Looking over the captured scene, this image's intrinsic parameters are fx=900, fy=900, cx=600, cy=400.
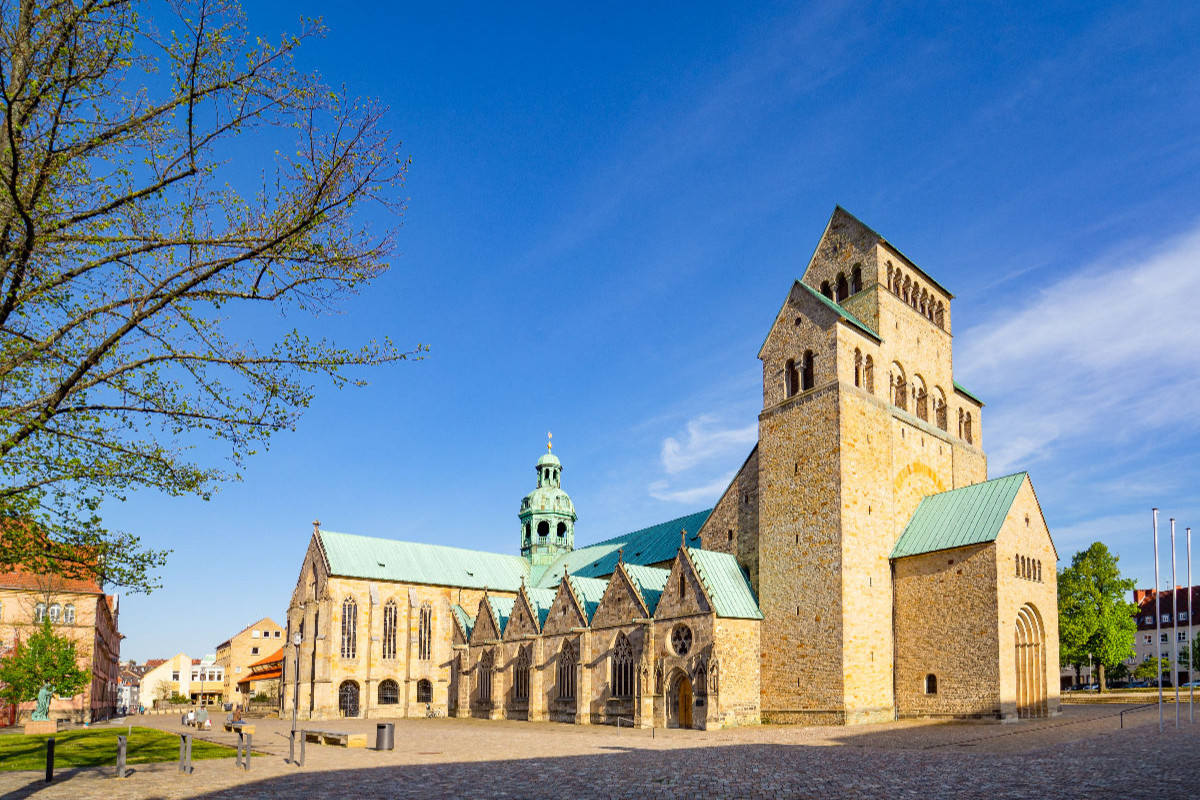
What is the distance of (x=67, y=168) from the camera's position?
1370 centimetres

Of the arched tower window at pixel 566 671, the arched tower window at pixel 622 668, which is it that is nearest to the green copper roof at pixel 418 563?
the arched tower window at pixel 566 671

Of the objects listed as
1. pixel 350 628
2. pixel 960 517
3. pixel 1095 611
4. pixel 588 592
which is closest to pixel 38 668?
pixel 350 628

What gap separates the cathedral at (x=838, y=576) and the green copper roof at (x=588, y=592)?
20cm

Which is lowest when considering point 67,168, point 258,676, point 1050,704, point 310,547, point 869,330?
point 258,676

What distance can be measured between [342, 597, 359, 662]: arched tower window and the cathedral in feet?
14.5

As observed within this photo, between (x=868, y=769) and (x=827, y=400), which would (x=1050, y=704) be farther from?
(x=868, y=769)

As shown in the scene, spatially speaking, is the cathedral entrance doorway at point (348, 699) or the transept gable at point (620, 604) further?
the cathedral entrance doorway at point (348, 699)

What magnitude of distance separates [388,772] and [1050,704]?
31280mm

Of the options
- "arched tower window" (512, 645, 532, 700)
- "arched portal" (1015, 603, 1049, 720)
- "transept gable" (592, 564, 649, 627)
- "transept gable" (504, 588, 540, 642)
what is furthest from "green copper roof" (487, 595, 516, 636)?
"arched portal" (1015, 603, 1049, 720)

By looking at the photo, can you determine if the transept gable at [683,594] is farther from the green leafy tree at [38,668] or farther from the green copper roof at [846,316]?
the green leafy tree at [38,668]

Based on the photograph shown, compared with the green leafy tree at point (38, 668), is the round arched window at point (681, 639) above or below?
above

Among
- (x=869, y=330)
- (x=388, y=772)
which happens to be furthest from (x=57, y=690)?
(x=869, y=330)

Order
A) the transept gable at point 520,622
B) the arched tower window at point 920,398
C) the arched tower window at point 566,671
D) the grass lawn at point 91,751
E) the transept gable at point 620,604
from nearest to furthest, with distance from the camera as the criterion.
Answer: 1. the grass lawn at point 91,751
2. the transept gable at point 620,604
3. the arched tower window at point 920,398
4. the arched tower window at point 566,671
5. the transept gable at point 520,622

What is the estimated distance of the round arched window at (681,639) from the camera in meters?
42.0
